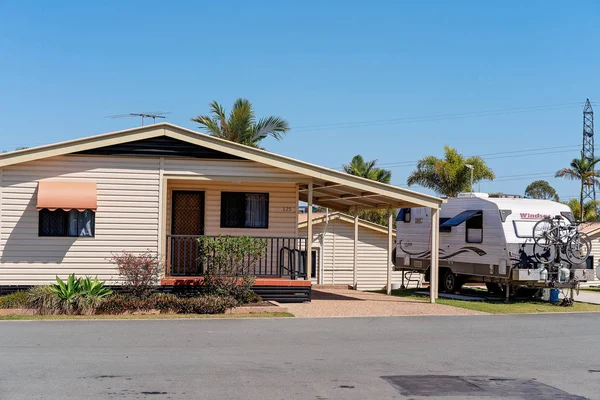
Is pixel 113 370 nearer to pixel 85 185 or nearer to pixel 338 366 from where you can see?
pixel 338 366

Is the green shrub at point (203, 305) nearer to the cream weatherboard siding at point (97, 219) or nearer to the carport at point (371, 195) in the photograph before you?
the cream weatherboard siding at point (97, 219)

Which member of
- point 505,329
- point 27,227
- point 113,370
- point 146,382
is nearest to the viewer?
point 146,382

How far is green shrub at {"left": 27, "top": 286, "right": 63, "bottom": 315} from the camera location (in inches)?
611

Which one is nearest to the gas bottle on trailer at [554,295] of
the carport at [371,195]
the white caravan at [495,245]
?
the white caravan at [495,245]

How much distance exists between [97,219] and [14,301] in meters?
2.66

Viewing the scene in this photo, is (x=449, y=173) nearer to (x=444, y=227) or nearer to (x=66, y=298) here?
(x=444, y=227)

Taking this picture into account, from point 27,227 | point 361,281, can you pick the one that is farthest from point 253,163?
point 361,281

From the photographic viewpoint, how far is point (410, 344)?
40.4 ft

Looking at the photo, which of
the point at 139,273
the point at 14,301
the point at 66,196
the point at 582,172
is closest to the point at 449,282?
the point at 139,273

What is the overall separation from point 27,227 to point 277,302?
19.5ft

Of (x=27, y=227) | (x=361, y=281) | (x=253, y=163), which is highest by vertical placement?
(x=253, y=163)

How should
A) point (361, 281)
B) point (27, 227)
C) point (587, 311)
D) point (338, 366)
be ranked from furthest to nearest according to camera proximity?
point (361, 281) → point (587, 311) → point (27, 227) → point (338, 366)

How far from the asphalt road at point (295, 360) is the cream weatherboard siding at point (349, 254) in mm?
14936

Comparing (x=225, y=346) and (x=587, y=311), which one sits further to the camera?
(x=587, y=311)
